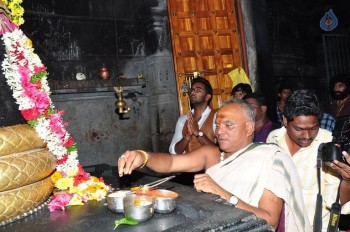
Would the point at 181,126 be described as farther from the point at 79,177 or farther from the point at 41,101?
the point at 41,101

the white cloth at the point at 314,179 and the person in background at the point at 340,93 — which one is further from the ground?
the person in background at the point at 340,93

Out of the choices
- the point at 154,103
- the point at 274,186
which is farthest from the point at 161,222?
the point at 154,103

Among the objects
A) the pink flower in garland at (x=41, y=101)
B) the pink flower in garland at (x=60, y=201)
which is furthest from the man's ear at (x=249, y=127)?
the pink flower in garland at (x=41, y=101)

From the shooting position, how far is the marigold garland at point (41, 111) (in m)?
2.23

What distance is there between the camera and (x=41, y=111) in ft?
7.89

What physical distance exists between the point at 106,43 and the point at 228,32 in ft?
8.64

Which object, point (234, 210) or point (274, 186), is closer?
point (234, 210)

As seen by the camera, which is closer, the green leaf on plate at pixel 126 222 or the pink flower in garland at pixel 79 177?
the green leaf on plate at pixel 126 222

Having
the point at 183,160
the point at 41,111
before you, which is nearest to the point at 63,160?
the point at 41,111

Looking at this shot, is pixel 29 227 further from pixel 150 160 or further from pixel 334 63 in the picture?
pixel 334 63

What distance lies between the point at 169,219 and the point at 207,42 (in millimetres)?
5995

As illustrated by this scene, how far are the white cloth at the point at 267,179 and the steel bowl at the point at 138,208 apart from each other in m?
0.84

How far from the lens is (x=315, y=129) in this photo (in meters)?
2.95

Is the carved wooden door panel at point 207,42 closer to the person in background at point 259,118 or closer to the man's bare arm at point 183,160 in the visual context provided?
the person in background at point 259,118
